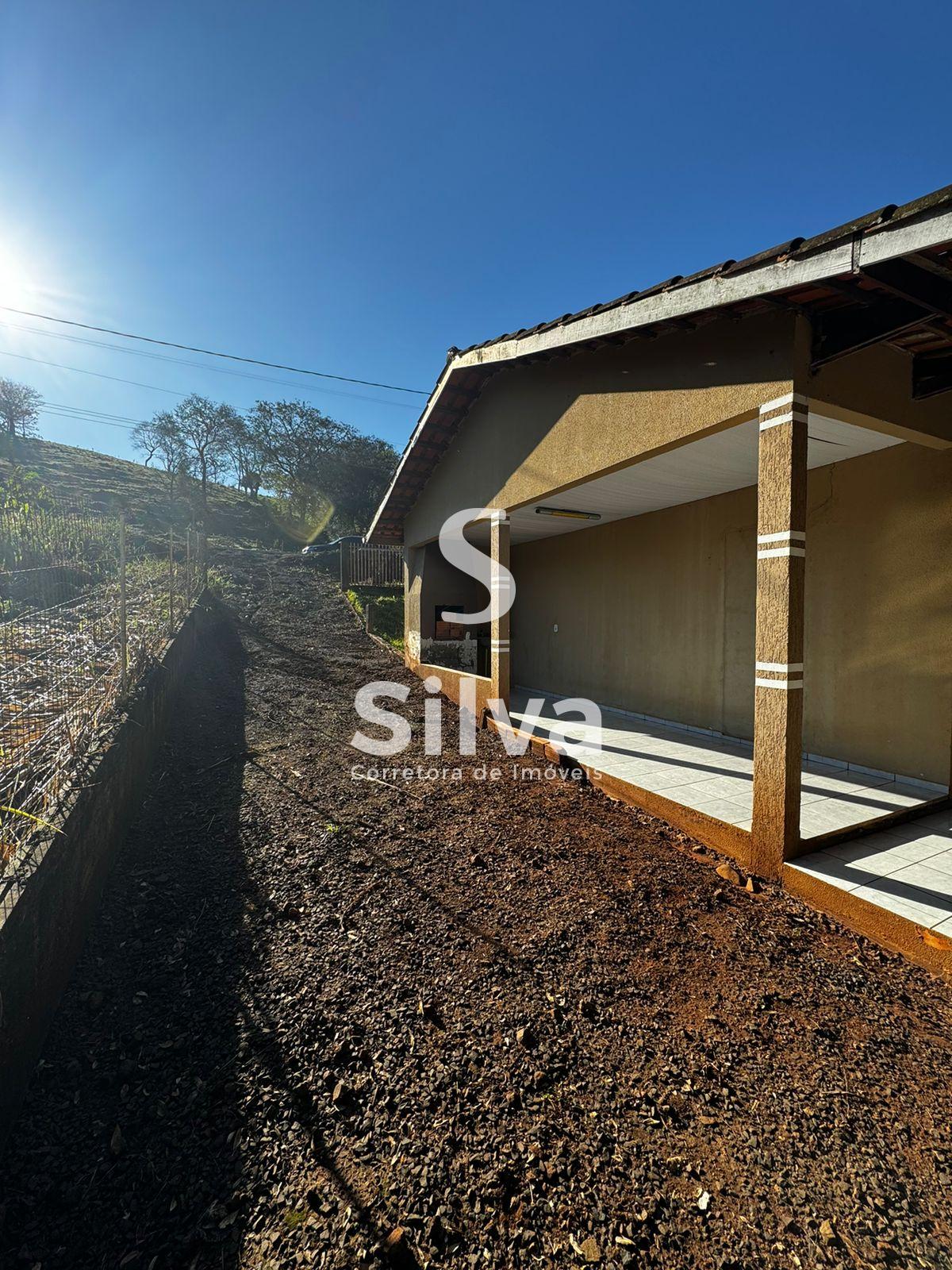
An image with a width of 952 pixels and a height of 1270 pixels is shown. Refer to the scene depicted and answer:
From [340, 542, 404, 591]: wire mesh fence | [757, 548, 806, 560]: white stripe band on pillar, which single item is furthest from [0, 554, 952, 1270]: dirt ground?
[340, 542, 404, 591]: wire mesh fence

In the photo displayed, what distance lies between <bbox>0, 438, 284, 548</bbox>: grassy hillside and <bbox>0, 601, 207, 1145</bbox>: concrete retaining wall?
65.1 feet

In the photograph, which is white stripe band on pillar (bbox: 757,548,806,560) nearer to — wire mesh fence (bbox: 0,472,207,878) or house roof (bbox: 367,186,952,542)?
house roof (bbox: 367,186,952,542)

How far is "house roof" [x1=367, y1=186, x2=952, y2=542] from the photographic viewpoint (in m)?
2.66

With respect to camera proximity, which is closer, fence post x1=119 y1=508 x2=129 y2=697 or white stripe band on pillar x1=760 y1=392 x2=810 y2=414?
white stripe band on pillar x1=760 y1=392 x2=810 y2=414

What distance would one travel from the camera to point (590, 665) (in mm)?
9266

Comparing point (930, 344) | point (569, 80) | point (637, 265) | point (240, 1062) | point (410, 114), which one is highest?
point (410, 114)

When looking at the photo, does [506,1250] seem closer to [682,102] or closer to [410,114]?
[682,102]

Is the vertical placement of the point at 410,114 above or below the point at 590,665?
above

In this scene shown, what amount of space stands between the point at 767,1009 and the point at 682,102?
9.65 m

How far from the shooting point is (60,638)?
4.91m

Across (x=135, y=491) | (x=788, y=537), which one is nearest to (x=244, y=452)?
(x=135, y=491)

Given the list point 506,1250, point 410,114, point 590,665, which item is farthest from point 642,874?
point 410,114

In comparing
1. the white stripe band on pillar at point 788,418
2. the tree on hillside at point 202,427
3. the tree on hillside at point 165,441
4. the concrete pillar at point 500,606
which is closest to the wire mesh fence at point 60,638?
the concrete pillar at point 500,606

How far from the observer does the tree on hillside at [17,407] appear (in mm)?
28391
